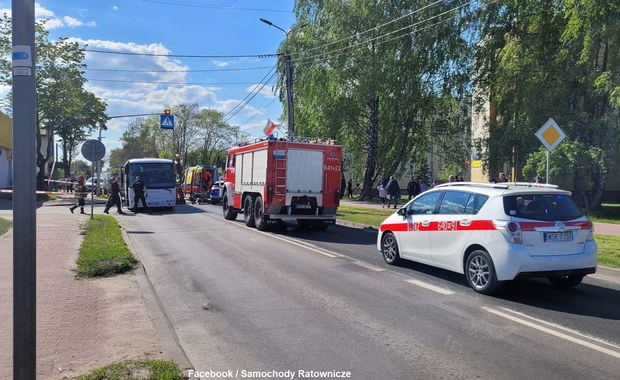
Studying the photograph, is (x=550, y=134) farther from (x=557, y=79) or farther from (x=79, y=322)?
(x=557, y=79)

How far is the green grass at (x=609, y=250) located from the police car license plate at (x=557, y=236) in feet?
9.65

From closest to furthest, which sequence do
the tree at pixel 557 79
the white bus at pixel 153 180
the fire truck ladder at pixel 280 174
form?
the fire truck ladder at pixel 280 174, the tree at pixel 557 79, the white bus at pixel 153 180

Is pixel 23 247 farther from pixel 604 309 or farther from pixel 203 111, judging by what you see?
pixel 203 111

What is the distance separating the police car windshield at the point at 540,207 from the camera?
7.27 metres

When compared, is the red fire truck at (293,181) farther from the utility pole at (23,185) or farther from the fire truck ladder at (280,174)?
the utility pole at (23,185)

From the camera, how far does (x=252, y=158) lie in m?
16.8

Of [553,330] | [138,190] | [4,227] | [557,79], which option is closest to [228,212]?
[138,190]

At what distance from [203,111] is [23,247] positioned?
69.6 metres

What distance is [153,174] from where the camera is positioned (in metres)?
25.4

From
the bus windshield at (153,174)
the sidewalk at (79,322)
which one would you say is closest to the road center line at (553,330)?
the sidewalk at (79,322)

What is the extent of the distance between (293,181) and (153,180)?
40.0ft

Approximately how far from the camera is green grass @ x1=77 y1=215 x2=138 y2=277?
884 centimetres

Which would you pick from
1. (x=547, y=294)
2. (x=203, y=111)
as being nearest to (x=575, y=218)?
(x=547, y=294)

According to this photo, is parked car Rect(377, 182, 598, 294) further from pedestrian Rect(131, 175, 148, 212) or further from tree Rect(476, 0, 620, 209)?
pedestrian Rect(131, 175, 148, 212)
